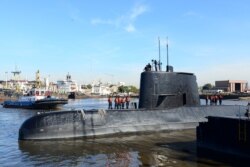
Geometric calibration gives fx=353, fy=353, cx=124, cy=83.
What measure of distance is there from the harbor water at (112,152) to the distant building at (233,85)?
13840cm

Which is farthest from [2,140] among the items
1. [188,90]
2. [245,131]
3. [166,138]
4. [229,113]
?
[229,113]

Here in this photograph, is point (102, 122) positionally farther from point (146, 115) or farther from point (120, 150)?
point (120, 150)

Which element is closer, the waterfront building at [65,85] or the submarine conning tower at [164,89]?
the submarine conning tower at [164,89]

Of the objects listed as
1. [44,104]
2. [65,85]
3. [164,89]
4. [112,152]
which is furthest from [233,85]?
[112,152]

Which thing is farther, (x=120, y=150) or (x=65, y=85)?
(x=65, y=85)

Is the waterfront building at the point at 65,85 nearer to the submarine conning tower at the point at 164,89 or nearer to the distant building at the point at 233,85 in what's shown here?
the distant building at the point at 233,85

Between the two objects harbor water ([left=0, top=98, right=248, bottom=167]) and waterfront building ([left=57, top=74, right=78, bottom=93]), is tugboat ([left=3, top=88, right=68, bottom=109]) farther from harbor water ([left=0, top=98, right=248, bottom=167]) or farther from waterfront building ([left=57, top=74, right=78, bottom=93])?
waterfront building ([left=57, top=74, right=78, bottom=93])

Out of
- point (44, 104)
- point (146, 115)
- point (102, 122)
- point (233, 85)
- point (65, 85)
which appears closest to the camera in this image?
point (102, 122)

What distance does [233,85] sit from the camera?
15525 cm

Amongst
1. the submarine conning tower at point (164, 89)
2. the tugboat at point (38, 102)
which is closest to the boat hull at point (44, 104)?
the tugboat at point (38, 102)

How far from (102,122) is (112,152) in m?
4.41

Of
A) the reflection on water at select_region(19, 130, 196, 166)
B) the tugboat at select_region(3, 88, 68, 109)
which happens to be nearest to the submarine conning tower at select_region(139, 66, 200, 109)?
the reflection on water at select_region(19, 130, 196, 166)

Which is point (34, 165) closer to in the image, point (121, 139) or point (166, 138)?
point (121, 139)

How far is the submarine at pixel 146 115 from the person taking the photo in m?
19.7
